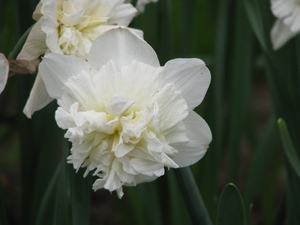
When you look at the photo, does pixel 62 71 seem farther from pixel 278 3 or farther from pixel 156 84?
pixel 278 3

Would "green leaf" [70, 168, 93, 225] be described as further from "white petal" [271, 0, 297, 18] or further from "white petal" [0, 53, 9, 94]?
"white petal" [271, 0, 297, 18]

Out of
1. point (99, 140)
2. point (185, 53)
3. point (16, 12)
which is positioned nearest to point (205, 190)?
point (185, 53)

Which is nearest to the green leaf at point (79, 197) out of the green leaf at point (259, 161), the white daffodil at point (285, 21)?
the white daffodil at point (285, 21)

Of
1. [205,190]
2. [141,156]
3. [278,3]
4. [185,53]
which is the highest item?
[278,3]

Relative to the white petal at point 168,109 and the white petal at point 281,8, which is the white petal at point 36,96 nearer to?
the white petal at point 168,109

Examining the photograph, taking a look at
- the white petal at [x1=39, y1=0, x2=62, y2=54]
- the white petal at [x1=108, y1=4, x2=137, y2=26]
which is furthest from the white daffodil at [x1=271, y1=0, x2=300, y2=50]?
the white petal at [x1=39, y1=0, x2=62, y2=54]

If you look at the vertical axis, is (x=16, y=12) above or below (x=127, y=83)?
below
